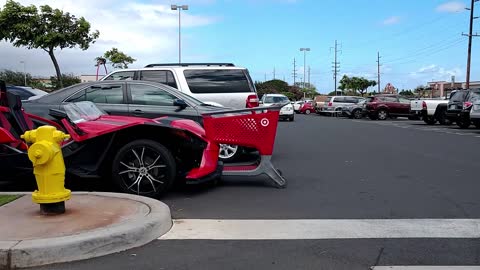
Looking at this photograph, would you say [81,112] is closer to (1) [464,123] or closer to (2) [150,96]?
(2) [150,96]

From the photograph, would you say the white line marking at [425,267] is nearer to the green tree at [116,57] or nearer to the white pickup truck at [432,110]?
the white pickup truck at [432,110]

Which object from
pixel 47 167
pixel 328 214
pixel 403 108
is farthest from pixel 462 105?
pixel 47 167

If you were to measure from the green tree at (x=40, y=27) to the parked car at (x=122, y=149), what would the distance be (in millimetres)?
23275

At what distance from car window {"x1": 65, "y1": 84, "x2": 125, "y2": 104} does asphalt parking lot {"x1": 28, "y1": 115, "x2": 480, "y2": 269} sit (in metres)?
2.40

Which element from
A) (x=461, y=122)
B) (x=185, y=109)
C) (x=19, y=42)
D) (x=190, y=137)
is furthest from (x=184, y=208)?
(x=19, y=42)

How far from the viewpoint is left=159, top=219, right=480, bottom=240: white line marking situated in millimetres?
5172

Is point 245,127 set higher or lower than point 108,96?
Answer: lower

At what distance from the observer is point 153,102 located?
8.81 m

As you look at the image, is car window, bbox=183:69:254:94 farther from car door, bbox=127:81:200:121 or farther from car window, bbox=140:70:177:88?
car door, bbox=127:81:200:121

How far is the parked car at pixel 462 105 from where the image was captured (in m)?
21.0

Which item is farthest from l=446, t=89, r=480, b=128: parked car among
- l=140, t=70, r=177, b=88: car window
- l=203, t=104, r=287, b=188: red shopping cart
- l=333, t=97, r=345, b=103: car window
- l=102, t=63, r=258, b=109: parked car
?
l=333, t=97, r=345, b=103: car window

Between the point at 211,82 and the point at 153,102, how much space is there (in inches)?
101

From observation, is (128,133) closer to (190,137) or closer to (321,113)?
(190,137)

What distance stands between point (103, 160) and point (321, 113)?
Answer: 3931cm
